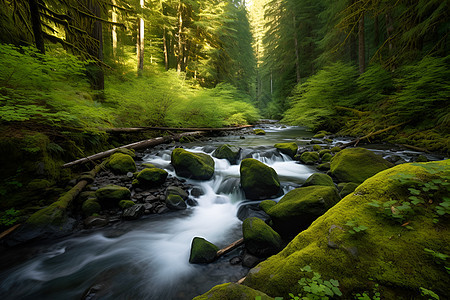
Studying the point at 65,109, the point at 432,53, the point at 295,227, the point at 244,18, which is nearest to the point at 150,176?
the point at 65,109

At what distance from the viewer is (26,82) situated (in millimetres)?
3496

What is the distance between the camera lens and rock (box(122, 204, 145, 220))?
12.2ft

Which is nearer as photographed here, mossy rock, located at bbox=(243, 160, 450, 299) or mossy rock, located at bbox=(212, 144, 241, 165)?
mossy rock, located at bbox=(243, 160, 450, 299)

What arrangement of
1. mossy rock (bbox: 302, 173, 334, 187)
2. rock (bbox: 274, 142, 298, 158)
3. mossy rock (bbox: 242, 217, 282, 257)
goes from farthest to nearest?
rock (bbox: 274, 142, 298, 158), mossy rock (bbox: 302, 173, 334, 187), mossy rock (bbox: 242, 217, 282, 257)

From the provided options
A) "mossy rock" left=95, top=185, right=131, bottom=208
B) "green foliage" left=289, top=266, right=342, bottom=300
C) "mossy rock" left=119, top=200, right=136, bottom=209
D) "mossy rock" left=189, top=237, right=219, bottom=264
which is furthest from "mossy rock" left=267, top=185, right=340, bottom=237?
A: "mossy rock" left=95, top=185, right=131, bottom=208

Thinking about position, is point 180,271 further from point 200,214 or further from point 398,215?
point 398,215

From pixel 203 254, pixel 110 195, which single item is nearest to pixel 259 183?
pixel 203 254

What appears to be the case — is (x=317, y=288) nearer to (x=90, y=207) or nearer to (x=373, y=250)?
(x=373, y=250)

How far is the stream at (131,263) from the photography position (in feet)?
7.74

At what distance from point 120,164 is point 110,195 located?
1529 millimetres

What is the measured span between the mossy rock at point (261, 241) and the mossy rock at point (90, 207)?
10.0ft

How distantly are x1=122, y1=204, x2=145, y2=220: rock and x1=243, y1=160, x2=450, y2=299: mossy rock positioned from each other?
9.52 ft

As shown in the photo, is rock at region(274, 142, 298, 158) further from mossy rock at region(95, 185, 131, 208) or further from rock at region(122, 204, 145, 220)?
mossy rock at region(95, 185, 131, 208)

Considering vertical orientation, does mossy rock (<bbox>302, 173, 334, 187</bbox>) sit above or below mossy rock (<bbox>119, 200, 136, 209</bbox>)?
above
